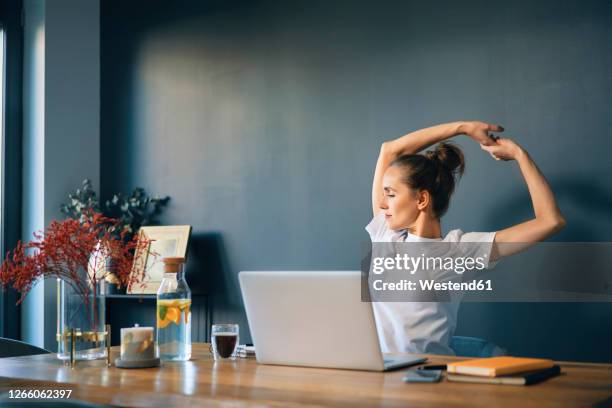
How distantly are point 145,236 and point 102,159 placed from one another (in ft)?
2.48

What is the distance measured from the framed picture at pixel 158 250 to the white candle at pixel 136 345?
199cm

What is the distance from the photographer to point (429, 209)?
318 centimetres

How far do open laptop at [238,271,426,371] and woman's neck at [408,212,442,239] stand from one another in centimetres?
116

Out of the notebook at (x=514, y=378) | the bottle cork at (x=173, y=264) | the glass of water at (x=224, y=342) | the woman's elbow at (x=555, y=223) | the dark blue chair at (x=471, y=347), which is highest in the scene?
the woman's elbow at (x=555, y=223)

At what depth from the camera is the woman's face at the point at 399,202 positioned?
10.2 ft

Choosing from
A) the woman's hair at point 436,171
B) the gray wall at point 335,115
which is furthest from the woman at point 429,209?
the gray wall at point 335,115

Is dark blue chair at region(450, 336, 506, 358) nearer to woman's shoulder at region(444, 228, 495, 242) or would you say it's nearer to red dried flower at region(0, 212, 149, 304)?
woman's shoulder at region(444, 228, 495, 242)

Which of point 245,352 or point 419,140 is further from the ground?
point 419,140

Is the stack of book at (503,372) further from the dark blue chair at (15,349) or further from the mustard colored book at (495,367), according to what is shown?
the dark blue chair at (15,349)

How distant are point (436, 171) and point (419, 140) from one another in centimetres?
16

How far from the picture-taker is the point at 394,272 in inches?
123

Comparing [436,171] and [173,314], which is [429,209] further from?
[173,314]

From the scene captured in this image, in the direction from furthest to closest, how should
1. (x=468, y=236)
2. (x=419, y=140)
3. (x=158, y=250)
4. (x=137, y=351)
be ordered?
(x=158, y=250), (x=419, y=140), (x=468, y=236), (x=137, y=351)

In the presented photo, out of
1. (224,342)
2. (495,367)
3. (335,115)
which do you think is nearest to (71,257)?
(224,342)
